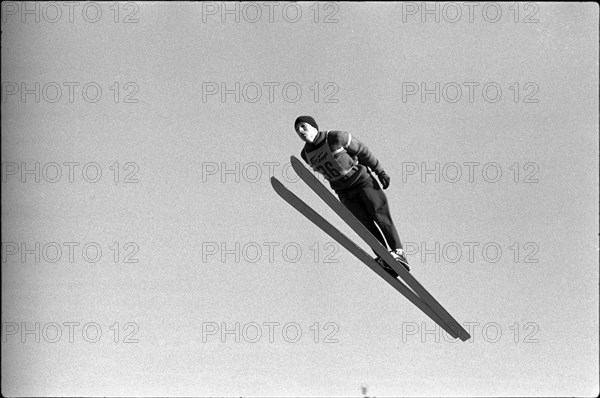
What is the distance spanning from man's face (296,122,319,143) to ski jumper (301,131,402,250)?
0.02m

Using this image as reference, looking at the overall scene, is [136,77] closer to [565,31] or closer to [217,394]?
[217,394]

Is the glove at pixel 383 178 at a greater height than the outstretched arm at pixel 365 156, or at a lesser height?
lesser

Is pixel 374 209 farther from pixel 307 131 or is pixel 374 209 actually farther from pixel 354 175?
pixel 307 131

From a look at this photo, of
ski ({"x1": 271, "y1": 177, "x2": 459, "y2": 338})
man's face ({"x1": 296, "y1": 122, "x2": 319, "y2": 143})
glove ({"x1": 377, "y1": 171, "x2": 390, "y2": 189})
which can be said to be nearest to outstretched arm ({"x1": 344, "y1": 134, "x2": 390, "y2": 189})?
glove ({"x1": 377, "y1": 171, "x2": 390, "y2": 189})

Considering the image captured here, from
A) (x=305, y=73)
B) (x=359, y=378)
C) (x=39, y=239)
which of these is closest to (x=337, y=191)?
(x=305, y=73)

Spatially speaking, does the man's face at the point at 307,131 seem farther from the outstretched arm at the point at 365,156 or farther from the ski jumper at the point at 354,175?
the outstretched arm at the point at 365,156

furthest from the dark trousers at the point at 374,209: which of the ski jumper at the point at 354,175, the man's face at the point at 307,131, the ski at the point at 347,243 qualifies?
the man's face at the point at 307,131

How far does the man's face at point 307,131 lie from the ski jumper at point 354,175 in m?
0.02

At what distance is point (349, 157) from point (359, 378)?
1.55m

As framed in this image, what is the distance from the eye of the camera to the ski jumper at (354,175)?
4.13 metres

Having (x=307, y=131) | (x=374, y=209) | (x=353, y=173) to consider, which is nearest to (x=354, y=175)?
(x=353, y=173)

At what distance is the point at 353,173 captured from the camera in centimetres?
419

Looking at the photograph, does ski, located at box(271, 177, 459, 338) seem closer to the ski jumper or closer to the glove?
the ski jumper

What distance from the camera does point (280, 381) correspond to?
4.93 meters
